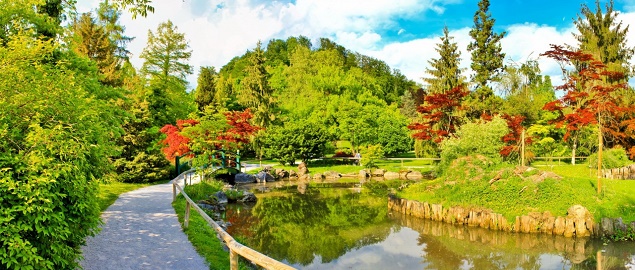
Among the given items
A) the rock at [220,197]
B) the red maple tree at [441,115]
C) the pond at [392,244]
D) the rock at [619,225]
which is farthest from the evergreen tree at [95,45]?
the rock at [619,225]

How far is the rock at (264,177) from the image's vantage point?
25.5m

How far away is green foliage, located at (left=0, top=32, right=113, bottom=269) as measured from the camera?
14.9 feet

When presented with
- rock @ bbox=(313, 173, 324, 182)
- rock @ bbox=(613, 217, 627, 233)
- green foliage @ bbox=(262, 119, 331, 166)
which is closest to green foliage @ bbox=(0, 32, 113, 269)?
rock @ bbox=(613, 217, 627, 233)

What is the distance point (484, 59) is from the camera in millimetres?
31688

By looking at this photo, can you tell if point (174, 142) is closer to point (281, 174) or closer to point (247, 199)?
point (247, 199)

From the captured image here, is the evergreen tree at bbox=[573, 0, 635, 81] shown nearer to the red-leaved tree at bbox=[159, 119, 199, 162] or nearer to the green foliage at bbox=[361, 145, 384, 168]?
the green foliage at bbox=[361, 145, 384, 168]

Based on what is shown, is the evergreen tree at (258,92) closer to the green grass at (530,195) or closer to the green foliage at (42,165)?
the green grass at (530,195)

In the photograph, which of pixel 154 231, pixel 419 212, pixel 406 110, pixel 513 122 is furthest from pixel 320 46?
pixel 154 231

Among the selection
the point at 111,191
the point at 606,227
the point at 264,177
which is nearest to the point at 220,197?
the point at 111,191

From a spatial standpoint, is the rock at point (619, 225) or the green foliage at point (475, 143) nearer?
the rock at point (619, 225)

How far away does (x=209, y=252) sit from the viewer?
7.83 metres

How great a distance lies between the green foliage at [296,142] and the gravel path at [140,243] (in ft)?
60.8

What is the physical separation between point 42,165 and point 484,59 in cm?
3198

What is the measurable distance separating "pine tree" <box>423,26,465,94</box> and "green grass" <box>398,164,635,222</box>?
17.1m
